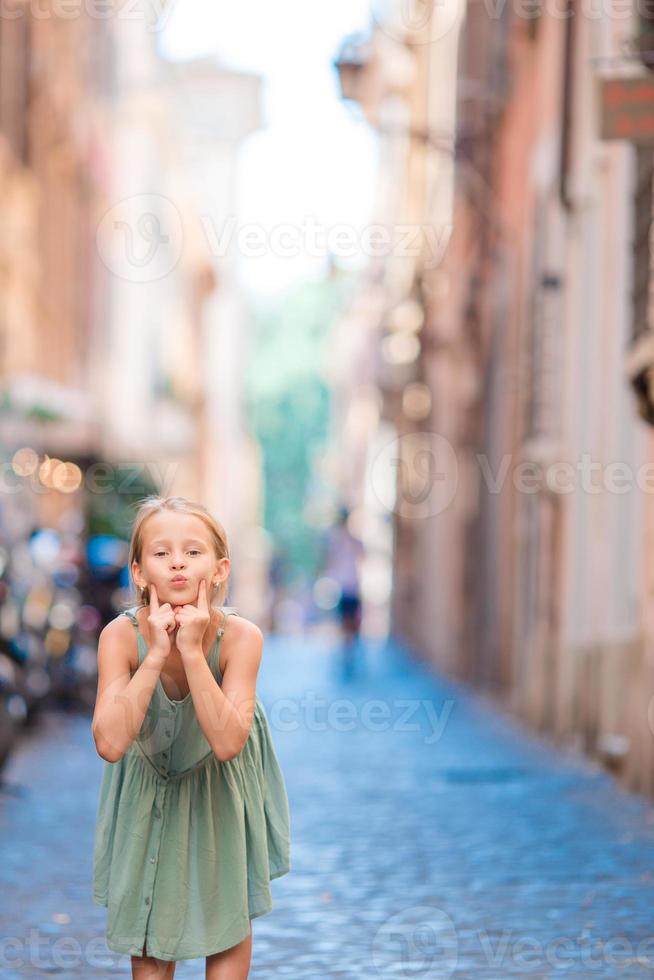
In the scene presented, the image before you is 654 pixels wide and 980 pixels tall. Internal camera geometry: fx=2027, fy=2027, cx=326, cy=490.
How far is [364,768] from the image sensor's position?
11609 millimetres

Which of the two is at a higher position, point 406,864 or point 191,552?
point 191,552

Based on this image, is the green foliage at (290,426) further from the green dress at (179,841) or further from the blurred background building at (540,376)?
the green dress at (179,841)

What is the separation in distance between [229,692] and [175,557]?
0.91 ft

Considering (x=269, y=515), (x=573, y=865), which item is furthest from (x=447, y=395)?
(x=269, y=515)

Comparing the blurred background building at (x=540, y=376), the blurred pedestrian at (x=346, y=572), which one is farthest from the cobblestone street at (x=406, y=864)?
the blurred pedestrian at (x=346, y=572)

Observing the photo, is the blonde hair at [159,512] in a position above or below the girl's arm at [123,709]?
above

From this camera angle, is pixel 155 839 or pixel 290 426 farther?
pixel 290 426

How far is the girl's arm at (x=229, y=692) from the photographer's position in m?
3.72
